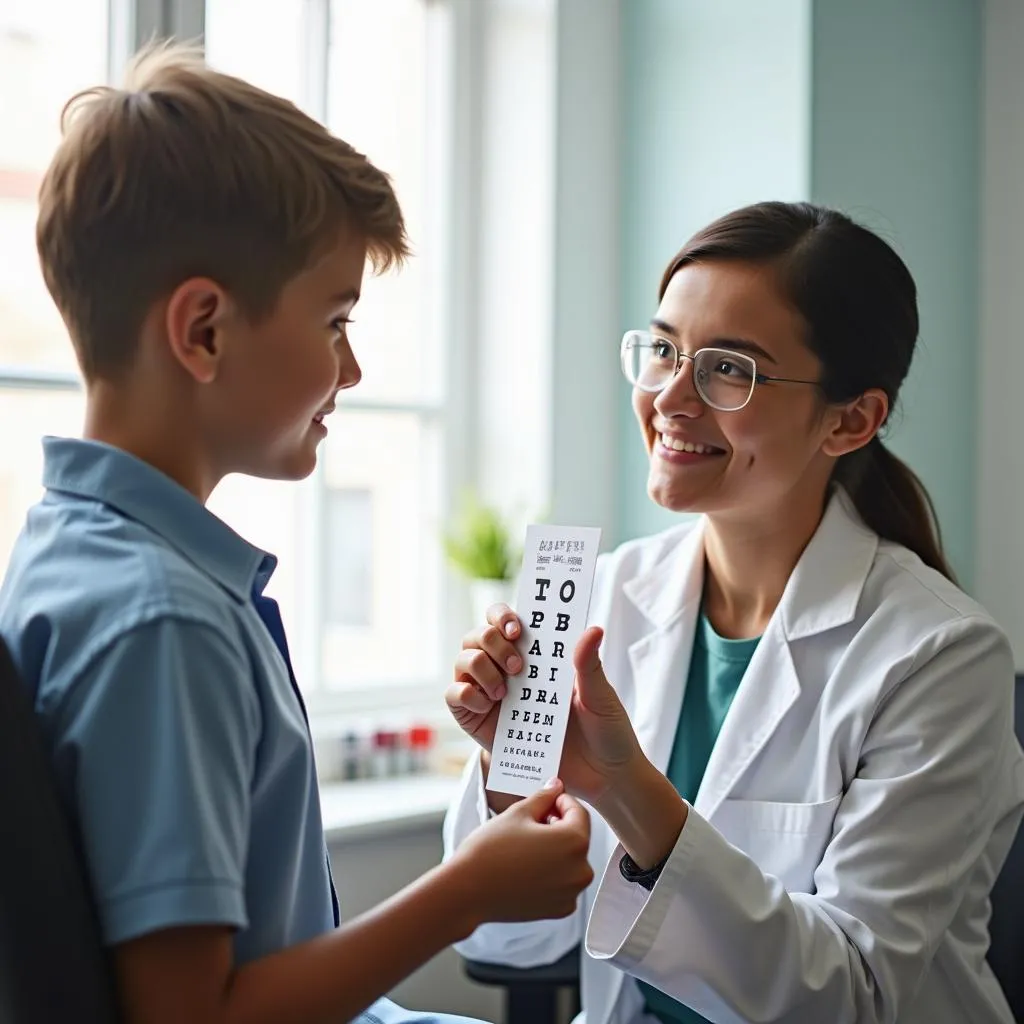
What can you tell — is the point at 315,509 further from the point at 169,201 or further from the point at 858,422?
the point at 169,201

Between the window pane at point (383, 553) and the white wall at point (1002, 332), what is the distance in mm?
1060

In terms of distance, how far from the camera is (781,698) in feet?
4.76

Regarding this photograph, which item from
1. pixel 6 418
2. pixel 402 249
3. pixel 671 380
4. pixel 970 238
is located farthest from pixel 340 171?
pixel 970 238

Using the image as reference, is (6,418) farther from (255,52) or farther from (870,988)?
(870,988)

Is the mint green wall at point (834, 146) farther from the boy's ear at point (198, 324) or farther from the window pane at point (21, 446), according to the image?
the boy's ear at point (198, 324)

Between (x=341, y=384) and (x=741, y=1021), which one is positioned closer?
(x=341, y=384)

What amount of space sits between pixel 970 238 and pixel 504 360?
96 centimetres

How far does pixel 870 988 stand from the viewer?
50.4 inches

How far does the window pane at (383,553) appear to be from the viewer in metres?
2.55

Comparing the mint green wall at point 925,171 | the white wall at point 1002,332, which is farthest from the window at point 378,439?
the white wall at point 1002,332

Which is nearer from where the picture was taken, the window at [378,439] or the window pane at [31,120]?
the window pane at [31,120]

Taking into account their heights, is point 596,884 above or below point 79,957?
below

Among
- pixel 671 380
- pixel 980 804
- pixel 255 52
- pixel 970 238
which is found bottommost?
pixel 980 804

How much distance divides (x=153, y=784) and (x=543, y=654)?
0.48 m
